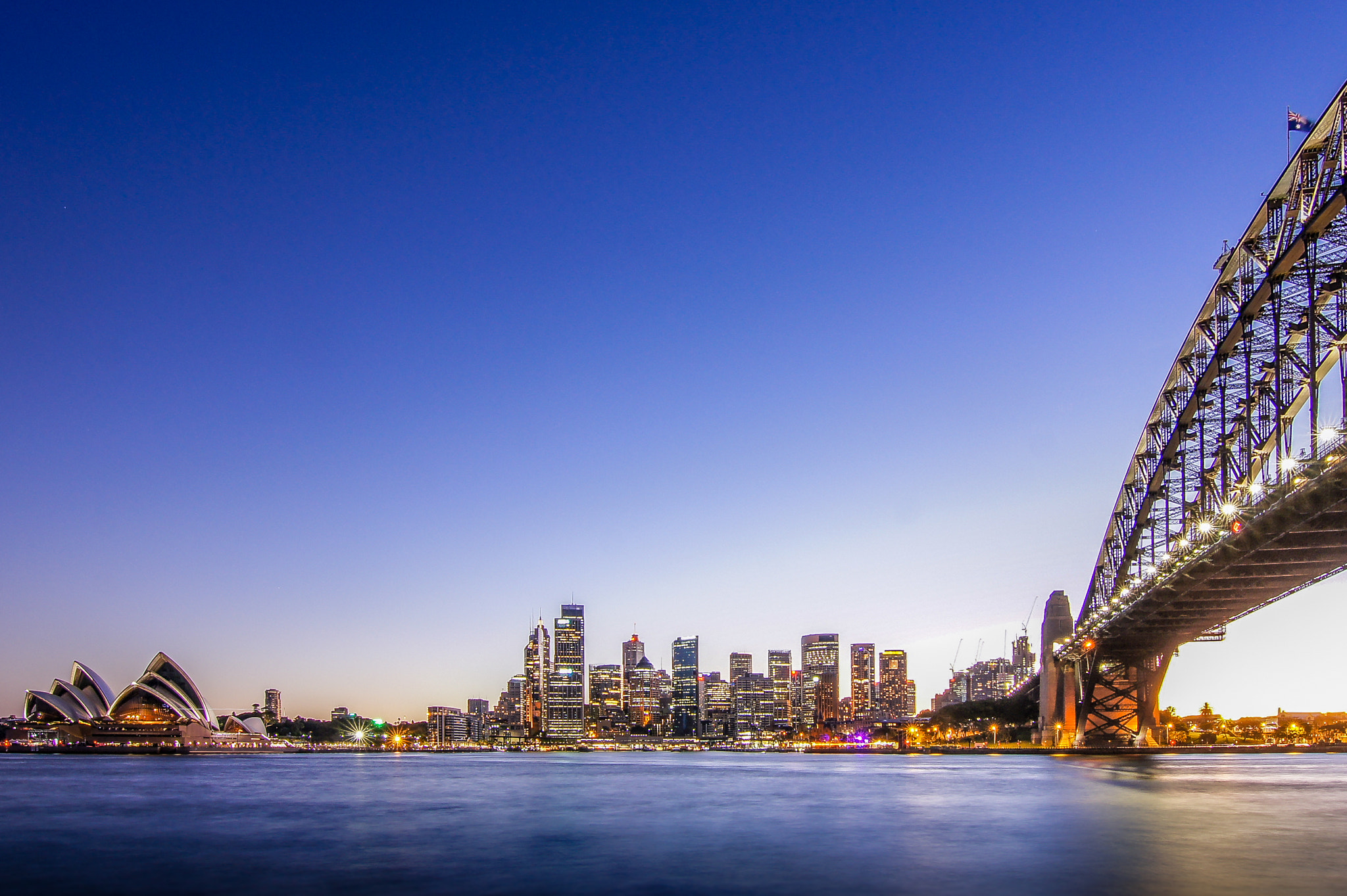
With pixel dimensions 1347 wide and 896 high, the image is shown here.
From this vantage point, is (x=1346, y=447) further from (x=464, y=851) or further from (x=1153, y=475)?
(x=1153, y=475)

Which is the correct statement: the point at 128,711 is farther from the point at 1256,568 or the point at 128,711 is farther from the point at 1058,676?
the point at 1256,568

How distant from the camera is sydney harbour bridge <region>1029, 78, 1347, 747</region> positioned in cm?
3691

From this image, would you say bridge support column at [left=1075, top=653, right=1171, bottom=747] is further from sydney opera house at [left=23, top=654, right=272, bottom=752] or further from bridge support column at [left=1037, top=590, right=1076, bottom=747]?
sydney opera house at [left=23, top=654, right=272, bottom=752]

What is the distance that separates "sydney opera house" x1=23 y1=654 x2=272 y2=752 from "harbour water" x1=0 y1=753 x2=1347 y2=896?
99.1m

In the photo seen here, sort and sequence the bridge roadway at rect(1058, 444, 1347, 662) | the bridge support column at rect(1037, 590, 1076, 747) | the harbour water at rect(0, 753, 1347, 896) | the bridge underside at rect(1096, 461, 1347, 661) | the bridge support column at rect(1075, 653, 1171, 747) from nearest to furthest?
the harbour water at rect(0, 753, 1347, 896) → the bridge roadway at rect(1058, 444, 1347, 662) → the bridge underside at rect(1096, 461, 1347, 661) → the bridge support column at rect(1075, 653, 1171, 747) → the bridge support column at rect(1037, 590, 1076, 747)

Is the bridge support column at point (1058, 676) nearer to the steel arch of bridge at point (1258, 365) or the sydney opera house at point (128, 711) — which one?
the steel arch of bridge at point (1258, 365)

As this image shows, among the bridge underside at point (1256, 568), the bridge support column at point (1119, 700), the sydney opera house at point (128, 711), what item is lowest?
the sydney opera house at point (128, 711)

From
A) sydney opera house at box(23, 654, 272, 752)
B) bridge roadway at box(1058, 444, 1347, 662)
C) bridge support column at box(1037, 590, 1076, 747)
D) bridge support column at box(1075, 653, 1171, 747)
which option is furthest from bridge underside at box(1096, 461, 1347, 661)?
sydney opera house at box(23, 654, 272, 752)

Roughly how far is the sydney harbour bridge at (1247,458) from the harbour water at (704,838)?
10.1 metres

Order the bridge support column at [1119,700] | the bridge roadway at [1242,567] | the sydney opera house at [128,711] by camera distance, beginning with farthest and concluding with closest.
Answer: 1. the sydney opera house at [128,711]
2. the bridge support column at [1119,700]
3. the bridge roadway at [1242,567]

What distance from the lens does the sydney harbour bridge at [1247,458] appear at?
121 ft

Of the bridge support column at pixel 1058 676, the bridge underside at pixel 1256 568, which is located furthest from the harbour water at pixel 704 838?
the bridge support column at pixel 1058 676

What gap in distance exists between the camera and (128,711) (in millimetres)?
163625

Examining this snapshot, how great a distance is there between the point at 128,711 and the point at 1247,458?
164 metres
